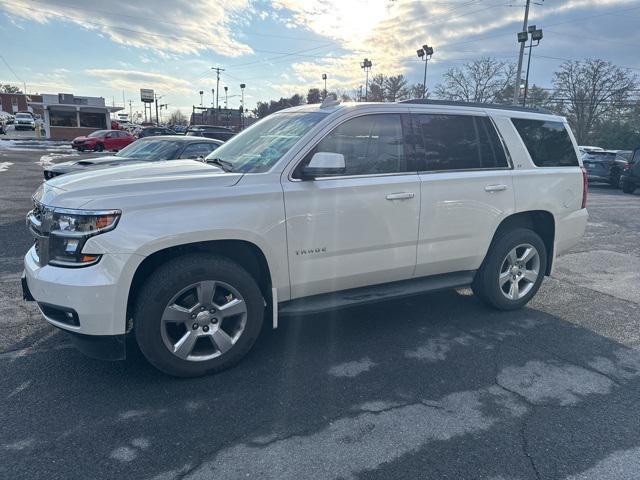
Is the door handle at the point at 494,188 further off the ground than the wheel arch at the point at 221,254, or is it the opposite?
the door handle at the point at 494,188

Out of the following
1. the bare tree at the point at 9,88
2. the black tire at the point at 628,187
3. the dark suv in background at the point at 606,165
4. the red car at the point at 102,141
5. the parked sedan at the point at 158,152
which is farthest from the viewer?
the bare tree at the point at 9,88

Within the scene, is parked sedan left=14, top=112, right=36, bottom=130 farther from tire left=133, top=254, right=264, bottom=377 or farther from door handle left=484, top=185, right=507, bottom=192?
door handle left=484, top=185, right=507, bottom=192

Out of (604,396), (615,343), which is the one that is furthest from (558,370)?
(615,343)

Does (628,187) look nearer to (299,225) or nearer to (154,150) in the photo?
(154,150)

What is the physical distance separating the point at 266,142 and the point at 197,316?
63.5 inches

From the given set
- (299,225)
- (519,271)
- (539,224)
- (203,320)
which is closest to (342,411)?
(203,320)

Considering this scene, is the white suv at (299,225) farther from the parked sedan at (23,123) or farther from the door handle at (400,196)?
the parked sedan at (23,123)

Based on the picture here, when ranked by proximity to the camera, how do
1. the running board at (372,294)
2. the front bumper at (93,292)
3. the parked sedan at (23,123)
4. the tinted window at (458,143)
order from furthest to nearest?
the parked sedan at (23,123), the tinted window at (458,143), the running board at (372,294), the front bumper at (93,292)

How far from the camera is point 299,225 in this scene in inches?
137

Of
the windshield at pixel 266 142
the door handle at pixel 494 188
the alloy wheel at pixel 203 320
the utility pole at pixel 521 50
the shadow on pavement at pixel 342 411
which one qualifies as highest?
the utility pole at pixel 521 50

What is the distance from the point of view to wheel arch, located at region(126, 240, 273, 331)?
3.24 m

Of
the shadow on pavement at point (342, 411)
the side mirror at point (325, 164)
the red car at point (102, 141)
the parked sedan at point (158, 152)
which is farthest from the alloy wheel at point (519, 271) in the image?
the red car at point (102, 141)

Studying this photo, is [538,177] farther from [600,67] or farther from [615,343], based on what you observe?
[600,67]

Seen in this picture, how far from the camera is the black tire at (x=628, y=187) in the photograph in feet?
56.1
